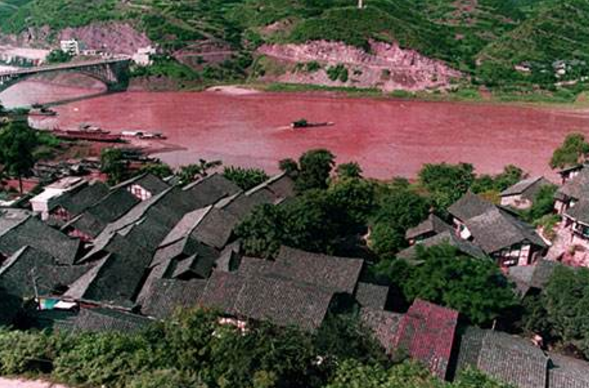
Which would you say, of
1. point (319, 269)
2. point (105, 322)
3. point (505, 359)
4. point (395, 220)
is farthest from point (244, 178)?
point (505, 359)

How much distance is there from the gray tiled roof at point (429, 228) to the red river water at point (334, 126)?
724 inches

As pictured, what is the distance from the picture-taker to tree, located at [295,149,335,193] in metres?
36.8

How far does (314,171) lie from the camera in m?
37.2

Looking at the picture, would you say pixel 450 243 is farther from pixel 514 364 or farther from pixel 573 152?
pixel 573 152

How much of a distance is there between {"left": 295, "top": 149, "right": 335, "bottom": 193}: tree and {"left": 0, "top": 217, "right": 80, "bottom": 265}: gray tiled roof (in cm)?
1437

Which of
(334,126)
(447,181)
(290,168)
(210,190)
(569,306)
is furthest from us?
(334,126)

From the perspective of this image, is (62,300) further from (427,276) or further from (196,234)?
(427,276)

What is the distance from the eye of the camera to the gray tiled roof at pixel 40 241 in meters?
25.9

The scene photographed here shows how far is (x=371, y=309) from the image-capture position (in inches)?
790

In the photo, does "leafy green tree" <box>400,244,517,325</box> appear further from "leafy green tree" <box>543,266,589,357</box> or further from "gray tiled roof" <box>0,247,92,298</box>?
"gray tiled roof" <box>0,247,92,298</box>

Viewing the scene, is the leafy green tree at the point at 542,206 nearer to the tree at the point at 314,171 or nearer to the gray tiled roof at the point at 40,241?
the tree at the point at 314,171

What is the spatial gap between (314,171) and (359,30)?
58.8 metres

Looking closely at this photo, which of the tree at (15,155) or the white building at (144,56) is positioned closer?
the tree at (15,155)

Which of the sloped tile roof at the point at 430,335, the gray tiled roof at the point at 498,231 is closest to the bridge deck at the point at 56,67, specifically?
the gray tiled roof at the point at 498,231
